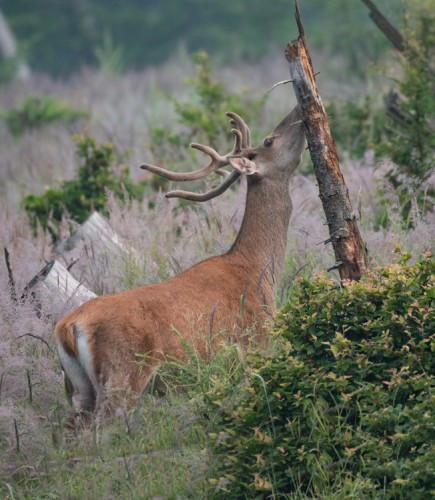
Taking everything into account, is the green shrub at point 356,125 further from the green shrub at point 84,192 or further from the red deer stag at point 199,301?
the red deer stag at point 199,301

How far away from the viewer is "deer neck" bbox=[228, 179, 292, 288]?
6078 millimetres

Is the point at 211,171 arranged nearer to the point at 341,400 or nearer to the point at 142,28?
the point at 341,400

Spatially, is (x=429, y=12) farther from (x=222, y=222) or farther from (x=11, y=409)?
(x=11, y=409)

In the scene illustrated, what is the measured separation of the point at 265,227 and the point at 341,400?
82.1 inches

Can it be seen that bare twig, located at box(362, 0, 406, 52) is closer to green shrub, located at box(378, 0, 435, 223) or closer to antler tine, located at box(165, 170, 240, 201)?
green shrub, located at box(378, 0, 435, 223)

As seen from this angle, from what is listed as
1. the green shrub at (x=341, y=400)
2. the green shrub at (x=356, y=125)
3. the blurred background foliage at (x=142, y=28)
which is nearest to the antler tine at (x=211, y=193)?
the green shrub at (x=341, y=400)

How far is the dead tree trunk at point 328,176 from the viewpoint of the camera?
5348 millimetres

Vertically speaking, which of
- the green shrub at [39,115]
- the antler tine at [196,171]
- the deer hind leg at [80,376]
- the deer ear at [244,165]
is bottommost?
the deer hind leg at [80,376]

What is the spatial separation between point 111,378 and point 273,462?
3.56ft

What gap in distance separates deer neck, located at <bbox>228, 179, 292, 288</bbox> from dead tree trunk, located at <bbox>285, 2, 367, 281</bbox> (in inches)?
29.5

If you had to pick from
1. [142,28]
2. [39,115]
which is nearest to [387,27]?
[39,115]

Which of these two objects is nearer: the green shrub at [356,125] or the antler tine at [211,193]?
the antler tine at [211,193]

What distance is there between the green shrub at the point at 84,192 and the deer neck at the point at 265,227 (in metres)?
3.02

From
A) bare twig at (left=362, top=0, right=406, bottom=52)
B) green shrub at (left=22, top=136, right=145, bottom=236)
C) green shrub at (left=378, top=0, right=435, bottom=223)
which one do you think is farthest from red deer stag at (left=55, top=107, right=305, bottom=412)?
bare twig at (left=362, top=0, right=406, bottom=52)
